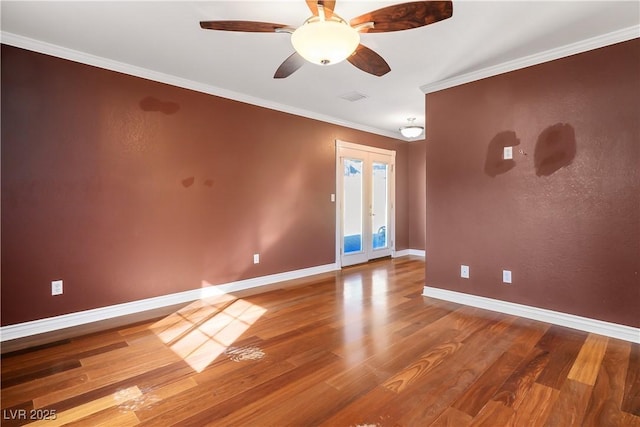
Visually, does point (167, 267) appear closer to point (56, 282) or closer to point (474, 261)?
point (56, 282)

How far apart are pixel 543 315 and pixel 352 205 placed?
10.6 feet

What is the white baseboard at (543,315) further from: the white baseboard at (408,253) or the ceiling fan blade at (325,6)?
the ceiling fan blade at (325,6)

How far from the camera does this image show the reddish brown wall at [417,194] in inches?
257

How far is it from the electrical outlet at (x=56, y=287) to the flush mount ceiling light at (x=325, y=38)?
9.49 ft

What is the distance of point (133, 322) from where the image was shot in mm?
3035

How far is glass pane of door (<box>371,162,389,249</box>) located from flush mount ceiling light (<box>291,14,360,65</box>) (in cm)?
419

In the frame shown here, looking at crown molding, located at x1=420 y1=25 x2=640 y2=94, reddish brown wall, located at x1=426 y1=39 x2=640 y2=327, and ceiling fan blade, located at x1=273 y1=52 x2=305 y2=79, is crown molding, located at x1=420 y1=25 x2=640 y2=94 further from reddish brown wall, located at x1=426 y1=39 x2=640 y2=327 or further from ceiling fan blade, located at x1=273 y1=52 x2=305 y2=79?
ceiling fan blade, located at x1=273 y1=52 x2=305 y2=79

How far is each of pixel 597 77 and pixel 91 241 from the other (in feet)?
15.6

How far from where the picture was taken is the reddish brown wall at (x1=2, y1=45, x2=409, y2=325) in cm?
274

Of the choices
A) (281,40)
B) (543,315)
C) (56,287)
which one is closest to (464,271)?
(543,315)

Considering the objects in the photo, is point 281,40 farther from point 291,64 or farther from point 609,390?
point 609,390

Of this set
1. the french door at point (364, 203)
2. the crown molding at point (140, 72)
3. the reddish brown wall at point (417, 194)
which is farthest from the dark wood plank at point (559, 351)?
the crown molding at point (140, 72)

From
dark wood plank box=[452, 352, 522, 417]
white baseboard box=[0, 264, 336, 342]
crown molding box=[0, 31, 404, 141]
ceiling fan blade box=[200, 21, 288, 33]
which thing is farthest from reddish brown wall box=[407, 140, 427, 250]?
ceiling fan blade box=[200, 21, 288, 33]

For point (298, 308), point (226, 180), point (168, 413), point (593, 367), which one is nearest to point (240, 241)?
point (226, 180)
